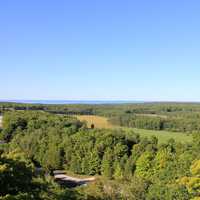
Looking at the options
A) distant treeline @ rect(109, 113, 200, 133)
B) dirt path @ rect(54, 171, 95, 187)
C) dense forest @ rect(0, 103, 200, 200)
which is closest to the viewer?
dense forest @ rect(0, 103, 200, 200)

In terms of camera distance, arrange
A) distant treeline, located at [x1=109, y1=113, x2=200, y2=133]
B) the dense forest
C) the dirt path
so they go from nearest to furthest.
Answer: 1. the dense forest
2. the dirt path
3. distant treeline, located at [x1=109, y1=113, x2=200, y2=133]

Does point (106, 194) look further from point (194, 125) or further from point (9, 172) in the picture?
point (194, 125)

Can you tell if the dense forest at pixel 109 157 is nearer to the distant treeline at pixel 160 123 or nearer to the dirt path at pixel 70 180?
the dirt path at pixel 70 180

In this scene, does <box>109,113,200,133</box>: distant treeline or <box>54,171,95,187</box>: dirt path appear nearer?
<box>54,171,95,187</box>: dirt path

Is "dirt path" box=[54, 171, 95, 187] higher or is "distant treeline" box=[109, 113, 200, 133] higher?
"distant treeline" box=[109, 113, 200, 133]

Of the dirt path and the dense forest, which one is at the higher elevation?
the dense forest

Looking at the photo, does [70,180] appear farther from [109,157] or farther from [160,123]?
[160,123]

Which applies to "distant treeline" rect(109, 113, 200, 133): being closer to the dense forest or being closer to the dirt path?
the dense forest

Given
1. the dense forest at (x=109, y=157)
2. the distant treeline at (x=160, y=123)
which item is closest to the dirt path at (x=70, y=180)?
the dense forest at (x=109, y=157)

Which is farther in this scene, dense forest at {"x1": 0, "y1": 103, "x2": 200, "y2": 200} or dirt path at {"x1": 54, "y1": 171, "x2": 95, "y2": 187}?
dirt path at {"x1": 54, "y1": 171, "x2": 95, "y2": 187}

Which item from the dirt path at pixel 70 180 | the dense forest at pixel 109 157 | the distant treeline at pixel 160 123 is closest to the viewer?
the dense forest at pixel 109 157

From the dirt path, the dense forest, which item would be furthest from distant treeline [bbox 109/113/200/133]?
the dirt path
